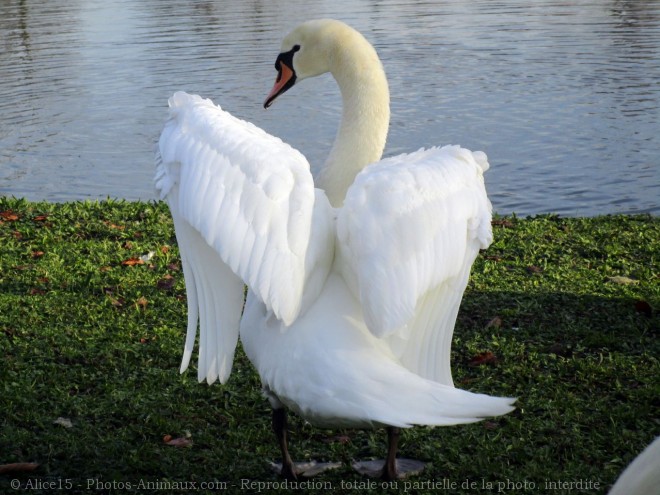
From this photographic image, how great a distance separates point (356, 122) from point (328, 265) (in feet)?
2.74

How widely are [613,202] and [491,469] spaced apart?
5787 mm

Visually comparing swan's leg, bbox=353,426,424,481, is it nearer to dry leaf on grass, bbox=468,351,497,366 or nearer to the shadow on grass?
the shadow on grass

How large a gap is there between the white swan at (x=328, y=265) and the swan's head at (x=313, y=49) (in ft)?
2.78

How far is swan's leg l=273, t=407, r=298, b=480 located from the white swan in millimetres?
320

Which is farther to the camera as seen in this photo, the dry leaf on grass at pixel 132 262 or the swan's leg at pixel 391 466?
the dry leaf on grass at pixel 132 262

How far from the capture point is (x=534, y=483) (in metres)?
3.58

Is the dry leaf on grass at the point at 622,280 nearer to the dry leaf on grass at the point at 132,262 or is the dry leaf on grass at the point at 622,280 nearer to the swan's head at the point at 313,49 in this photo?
the swan's head at the point at 313,49

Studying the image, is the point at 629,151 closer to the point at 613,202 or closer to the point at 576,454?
the point at 613,202

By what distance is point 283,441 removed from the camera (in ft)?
12.1

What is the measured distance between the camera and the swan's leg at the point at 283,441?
12.0 feet

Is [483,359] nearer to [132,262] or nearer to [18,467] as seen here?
[18,467]

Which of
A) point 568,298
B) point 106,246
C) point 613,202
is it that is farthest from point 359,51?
point 613,202

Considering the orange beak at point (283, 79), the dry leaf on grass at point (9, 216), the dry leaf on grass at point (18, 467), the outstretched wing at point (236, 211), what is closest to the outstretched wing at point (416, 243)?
the outstretched wing at point (236, 211)

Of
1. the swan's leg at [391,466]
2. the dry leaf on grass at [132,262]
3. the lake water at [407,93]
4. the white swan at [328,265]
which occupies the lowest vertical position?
the lake water at [407,93]
